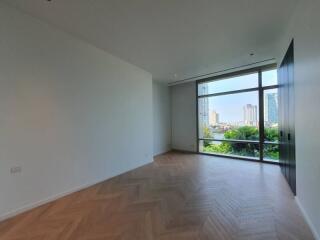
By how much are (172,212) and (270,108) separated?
171 inches

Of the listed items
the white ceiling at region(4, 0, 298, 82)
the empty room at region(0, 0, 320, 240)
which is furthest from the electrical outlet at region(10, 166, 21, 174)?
the white ceiling at region(4, 0, 298, 82)

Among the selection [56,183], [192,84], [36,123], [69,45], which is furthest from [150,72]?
[56,183]

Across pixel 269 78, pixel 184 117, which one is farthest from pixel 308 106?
pixel 184 117

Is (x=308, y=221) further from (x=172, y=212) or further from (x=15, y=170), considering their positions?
(x=15, y=170)

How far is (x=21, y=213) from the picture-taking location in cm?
246

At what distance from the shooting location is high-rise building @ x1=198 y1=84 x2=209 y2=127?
6.52 m

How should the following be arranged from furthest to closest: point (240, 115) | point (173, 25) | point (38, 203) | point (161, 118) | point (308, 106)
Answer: point (161, 118)
point (240, 115)
point (173, 25)
point (38, 203)
point (308, 106)

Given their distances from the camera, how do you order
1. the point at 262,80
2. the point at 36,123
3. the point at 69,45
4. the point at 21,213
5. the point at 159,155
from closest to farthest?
the point at 21,213 → the point at 36,123 → the point at 69,45 → the point at 262,80 → the point at 159,155

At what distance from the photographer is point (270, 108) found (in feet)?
16.1

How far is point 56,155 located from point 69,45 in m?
2.11

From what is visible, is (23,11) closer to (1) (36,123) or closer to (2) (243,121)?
(1) (36,123)

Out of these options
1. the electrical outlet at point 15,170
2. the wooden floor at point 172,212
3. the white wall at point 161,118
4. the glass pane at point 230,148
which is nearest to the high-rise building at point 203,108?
the glass pane at point 230,148

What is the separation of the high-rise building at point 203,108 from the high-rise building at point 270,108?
2037 mm

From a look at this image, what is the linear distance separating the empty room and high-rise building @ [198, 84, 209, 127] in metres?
1.70
